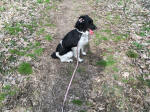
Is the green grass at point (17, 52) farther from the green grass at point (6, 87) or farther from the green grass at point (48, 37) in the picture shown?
the green grass at point (6, 87)

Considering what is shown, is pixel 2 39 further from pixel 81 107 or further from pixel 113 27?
pixel 113 27

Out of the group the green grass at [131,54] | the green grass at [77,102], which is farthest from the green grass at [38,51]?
the green grass at [131,54]

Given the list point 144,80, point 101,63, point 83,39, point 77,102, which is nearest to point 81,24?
point 83,39

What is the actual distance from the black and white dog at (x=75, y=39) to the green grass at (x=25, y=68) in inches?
39.4

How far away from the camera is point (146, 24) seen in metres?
7.08

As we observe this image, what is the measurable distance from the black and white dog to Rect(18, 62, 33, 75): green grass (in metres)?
1.00

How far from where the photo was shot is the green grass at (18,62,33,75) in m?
5.00

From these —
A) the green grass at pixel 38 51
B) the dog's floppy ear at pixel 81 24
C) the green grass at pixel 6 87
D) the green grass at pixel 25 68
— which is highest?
the dog's floppy ear at pixel 81 24

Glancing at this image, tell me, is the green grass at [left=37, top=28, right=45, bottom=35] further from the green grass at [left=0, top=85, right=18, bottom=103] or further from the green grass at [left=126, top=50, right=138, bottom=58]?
the green grass at [left=126, top=50, right=138, bottom=58]

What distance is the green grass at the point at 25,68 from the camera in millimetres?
5000

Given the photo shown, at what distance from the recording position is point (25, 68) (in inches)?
202

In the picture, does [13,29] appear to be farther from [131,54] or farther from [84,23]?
[131,54]

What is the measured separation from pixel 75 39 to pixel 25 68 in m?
1.97

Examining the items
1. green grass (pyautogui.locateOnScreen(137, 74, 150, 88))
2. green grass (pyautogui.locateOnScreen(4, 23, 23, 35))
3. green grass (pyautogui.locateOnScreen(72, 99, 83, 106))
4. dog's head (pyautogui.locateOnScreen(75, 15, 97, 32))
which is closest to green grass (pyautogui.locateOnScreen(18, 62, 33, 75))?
green grass (pyautogui.locateOnScreen(72, 99, 83, 106))
